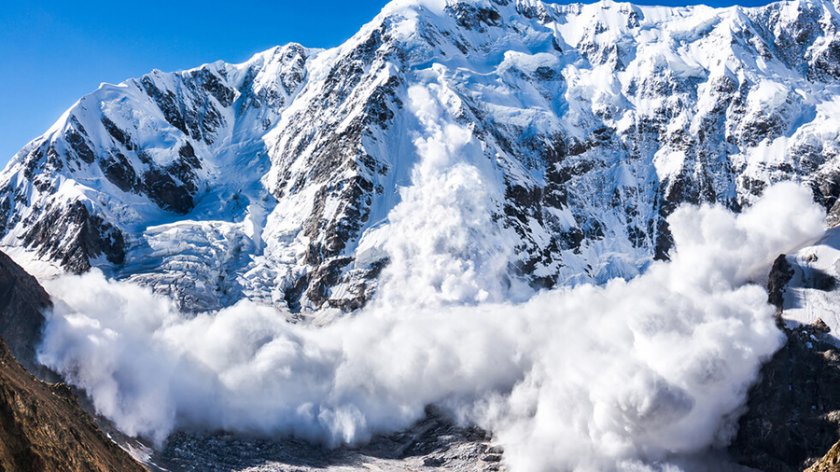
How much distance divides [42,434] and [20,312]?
145 metres

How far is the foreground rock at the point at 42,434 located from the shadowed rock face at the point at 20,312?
117035mm

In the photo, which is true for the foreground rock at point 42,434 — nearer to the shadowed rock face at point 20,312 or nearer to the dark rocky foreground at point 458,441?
the dark rocky foreground at point 458,441

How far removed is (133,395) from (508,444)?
8039cm

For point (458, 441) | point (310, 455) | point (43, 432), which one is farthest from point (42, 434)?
point (458, 441)

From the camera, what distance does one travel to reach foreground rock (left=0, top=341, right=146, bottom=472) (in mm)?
50906

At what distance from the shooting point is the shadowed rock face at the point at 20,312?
18150 centimetres

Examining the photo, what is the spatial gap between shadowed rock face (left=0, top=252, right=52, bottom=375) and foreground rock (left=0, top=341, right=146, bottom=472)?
11704 cm

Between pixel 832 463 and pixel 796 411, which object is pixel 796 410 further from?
pixel 832 463

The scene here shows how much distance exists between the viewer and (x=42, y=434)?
54.3m

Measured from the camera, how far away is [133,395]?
186 m

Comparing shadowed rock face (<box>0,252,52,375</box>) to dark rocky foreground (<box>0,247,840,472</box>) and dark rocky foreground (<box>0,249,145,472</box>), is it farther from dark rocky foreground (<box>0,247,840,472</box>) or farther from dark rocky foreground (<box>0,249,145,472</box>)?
dark rocky foreground (<box>0,249,145,472</box>)

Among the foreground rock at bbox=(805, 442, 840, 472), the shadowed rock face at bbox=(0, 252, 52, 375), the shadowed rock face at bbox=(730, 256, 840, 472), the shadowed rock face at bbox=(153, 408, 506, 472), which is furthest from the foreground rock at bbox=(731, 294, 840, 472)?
the foreground rock at bbox=(805, 442, 840, 472)

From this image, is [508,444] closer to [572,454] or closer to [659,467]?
[572,454]

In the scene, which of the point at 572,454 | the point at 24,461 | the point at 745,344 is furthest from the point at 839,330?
the point at 24,461
